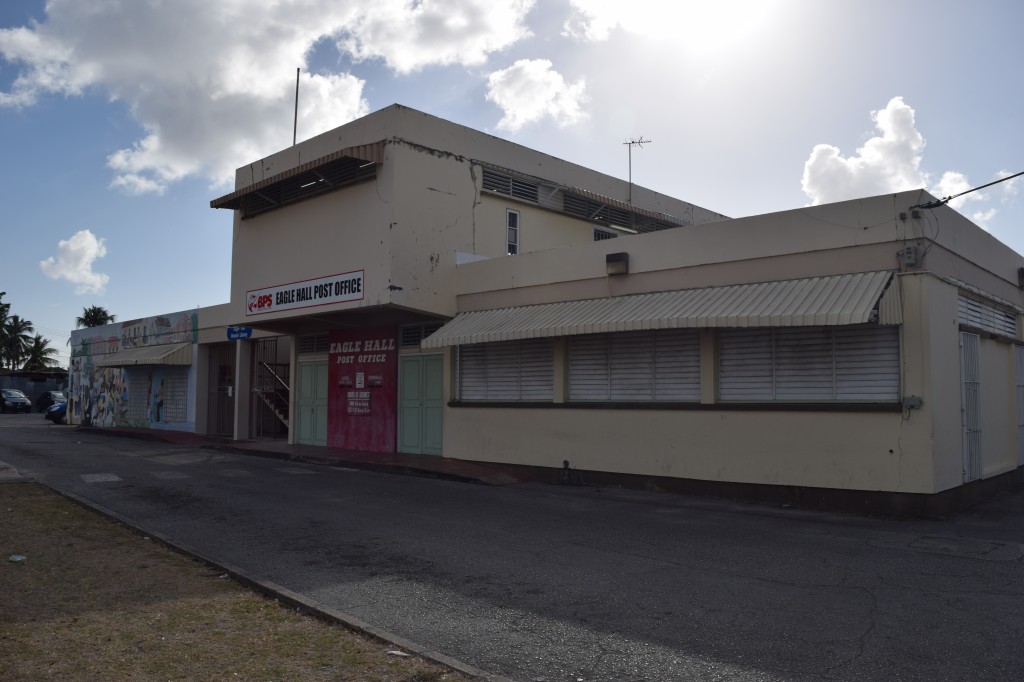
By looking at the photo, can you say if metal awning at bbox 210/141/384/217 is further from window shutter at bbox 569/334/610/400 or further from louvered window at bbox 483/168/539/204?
window shutter at bbox 569/334/610/400

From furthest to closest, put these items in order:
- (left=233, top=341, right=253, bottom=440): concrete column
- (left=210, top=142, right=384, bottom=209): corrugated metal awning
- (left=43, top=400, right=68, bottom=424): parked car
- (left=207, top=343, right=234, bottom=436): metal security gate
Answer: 1. (left=43, top=400, right=68, bottom=424): parked car
2. (left=207, top=343, right=234, bottom=436): metal security gate
3. (left=233, top=341, right=253, bottom=440): concrete column
4. (left=210, top=142, right=384, bottom=209): corrugated metal awning

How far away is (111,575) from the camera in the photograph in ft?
22.6

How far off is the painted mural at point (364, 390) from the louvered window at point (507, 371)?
8.46 feet

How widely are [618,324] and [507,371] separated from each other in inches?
143

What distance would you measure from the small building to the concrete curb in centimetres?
700

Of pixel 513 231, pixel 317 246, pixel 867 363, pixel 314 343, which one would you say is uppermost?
pixel 513 231

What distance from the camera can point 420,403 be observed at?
57.9 ft

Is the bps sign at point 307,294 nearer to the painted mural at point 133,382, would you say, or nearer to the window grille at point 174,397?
the painted mural at point 133,382

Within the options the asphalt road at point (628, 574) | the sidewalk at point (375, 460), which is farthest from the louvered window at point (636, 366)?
the sidewalk at point (375, 460)

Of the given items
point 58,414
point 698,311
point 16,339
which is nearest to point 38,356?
A: point 16,339

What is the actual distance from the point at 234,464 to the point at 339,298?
4133mm

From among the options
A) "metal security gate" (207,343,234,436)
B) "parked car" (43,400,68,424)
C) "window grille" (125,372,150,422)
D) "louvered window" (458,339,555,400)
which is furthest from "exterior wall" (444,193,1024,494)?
"parked car" (43,400,68,424)

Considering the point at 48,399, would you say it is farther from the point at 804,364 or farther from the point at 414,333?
the point at 804,364

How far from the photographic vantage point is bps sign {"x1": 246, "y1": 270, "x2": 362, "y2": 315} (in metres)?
16.5
